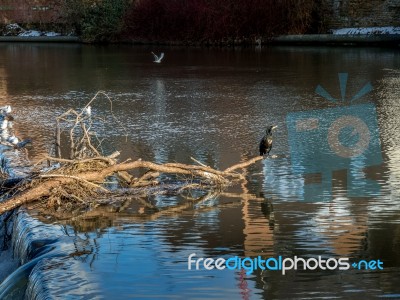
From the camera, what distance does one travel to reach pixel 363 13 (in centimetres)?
3378

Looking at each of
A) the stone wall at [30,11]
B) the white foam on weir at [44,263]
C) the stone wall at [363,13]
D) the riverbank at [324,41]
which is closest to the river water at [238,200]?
the white foam on weir at [44,263]

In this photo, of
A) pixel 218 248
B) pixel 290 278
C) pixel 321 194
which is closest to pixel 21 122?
pixel 321 194

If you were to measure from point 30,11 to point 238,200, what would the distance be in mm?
42309

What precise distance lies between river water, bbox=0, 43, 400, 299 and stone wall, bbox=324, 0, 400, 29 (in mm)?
17025

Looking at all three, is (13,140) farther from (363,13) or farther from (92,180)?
(363,13)

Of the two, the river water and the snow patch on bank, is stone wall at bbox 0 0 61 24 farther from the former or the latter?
the river water

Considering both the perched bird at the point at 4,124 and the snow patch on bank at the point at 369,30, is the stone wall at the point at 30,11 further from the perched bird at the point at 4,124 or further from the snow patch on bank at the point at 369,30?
the perched bird at the point at 4,124

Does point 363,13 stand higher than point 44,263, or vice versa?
point 363,13

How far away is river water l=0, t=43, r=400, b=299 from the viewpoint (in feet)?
16.7

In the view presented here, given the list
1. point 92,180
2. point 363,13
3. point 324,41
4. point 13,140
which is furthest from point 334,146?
point 363,13

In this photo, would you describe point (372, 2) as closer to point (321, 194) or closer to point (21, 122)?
point (21, 122)

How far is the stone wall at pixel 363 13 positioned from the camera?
1291 inches

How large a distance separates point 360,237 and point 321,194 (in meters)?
1.24

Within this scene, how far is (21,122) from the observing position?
1168 cm
